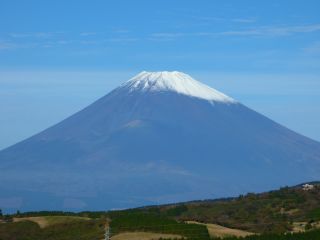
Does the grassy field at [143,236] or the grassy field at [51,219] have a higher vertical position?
the grassy field at [51,219]

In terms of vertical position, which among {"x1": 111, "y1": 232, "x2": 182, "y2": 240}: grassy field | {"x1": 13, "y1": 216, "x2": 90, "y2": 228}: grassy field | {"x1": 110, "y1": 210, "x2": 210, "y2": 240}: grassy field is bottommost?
{"x1": 111, "y1": 232, "x2": 182, "y2": 240}: grassy field

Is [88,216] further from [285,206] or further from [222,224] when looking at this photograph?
[285,206]

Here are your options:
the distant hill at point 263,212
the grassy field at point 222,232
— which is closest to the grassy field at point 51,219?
the distant hill at point 263,212

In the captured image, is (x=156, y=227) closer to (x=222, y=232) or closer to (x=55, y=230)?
(x=222, y=232)

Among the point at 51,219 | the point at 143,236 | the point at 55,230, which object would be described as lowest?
the point at 143,236

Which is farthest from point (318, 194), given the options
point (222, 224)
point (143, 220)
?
point (143, 220)

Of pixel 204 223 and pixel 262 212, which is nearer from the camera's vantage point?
pixel 204 223

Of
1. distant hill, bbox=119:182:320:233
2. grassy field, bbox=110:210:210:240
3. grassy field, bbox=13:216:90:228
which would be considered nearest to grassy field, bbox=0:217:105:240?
grassy field, bbox=13:216:90:228


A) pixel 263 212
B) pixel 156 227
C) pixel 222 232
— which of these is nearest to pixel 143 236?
pixel 156 227

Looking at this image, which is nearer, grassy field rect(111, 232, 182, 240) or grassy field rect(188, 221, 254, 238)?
grassy field rect(111, 232, 182, 240)

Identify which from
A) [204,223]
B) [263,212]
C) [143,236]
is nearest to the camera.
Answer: [143,236]

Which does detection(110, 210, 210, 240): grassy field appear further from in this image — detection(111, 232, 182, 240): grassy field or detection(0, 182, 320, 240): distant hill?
detection(111, 232, 182, 240): grassy field

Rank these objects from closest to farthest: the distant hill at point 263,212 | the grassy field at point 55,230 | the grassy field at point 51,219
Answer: the grassy field at point 55,230 → the grassy field at point 51,219 → the distant hill at point 263,212

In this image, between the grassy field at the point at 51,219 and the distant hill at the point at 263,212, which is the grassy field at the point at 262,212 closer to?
the distant hill at the point at 263,212
